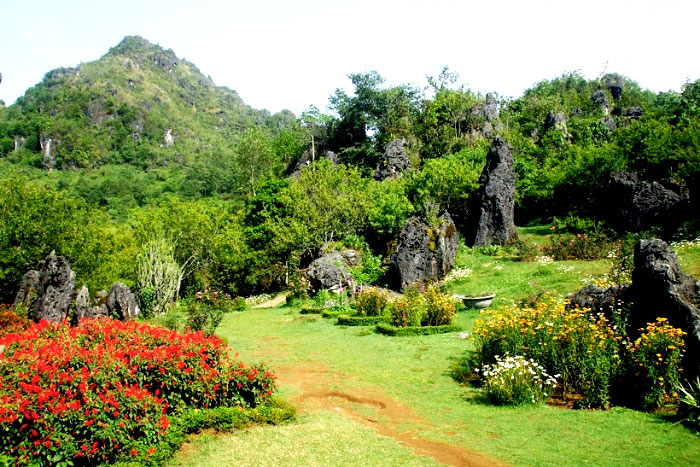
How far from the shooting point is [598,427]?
7.97 m

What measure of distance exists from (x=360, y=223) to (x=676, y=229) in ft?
55.3

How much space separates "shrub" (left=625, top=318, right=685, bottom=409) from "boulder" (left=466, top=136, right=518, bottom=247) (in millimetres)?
19927

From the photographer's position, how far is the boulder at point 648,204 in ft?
78.8

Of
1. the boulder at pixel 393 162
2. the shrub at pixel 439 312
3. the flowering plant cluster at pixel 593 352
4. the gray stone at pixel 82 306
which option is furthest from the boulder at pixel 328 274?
the boulder at pixel 393 162

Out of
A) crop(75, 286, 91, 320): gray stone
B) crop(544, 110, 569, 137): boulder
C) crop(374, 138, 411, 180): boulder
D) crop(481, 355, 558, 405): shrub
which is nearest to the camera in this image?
crop(481, 355, 558, 405): shrub

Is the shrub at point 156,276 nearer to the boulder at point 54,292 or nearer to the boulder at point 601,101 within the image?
the boulder at point 54,292

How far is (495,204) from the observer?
28.9 meters

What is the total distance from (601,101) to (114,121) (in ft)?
295

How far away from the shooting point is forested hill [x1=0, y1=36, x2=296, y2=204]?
3652 inches

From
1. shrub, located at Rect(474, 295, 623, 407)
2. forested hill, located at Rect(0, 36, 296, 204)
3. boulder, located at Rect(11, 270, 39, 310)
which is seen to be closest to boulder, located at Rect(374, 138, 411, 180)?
forested hill, located at Rect(0, 36, 296, 204)

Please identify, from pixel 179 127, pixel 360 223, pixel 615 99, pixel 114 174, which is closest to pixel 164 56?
pixel 179 127

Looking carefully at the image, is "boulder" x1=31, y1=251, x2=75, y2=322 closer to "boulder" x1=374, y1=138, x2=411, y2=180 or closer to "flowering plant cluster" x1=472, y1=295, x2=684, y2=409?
"flowering plant cluster" x1=472, y1=295, x2=684, y2=409

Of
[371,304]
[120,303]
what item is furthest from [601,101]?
[120,303]

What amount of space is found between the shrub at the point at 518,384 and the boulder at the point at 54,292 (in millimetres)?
13409
